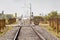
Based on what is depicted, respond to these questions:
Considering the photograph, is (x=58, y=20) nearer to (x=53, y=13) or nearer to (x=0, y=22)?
(x=0, y=22)

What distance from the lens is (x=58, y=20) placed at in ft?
101

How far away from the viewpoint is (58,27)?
3008 cm

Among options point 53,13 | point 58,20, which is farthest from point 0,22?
point 53,13

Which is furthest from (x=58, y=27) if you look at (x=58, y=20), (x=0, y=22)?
(x=0, y=22)

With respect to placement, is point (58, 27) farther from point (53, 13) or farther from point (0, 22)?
point (53, 13)

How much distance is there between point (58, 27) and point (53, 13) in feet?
245

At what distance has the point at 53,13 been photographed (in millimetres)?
104062

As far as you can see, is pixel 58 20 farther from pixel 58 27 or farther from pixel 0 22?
pixel 0 22

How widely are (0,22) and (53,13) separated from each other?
228ft

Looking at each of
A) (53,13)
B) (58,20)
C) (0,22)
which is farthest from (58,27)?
(53,13)

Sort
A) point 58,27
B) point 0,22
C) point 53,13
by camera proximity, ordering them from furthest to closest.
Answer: point 53,13, point 0,22, point 58,27

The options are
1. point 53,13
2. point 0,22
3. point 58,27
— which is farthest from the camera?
point 53,13

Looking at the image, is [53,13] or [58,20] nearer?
[58,20]

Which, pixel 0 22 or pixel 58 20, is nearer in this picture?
pixel 58 20
